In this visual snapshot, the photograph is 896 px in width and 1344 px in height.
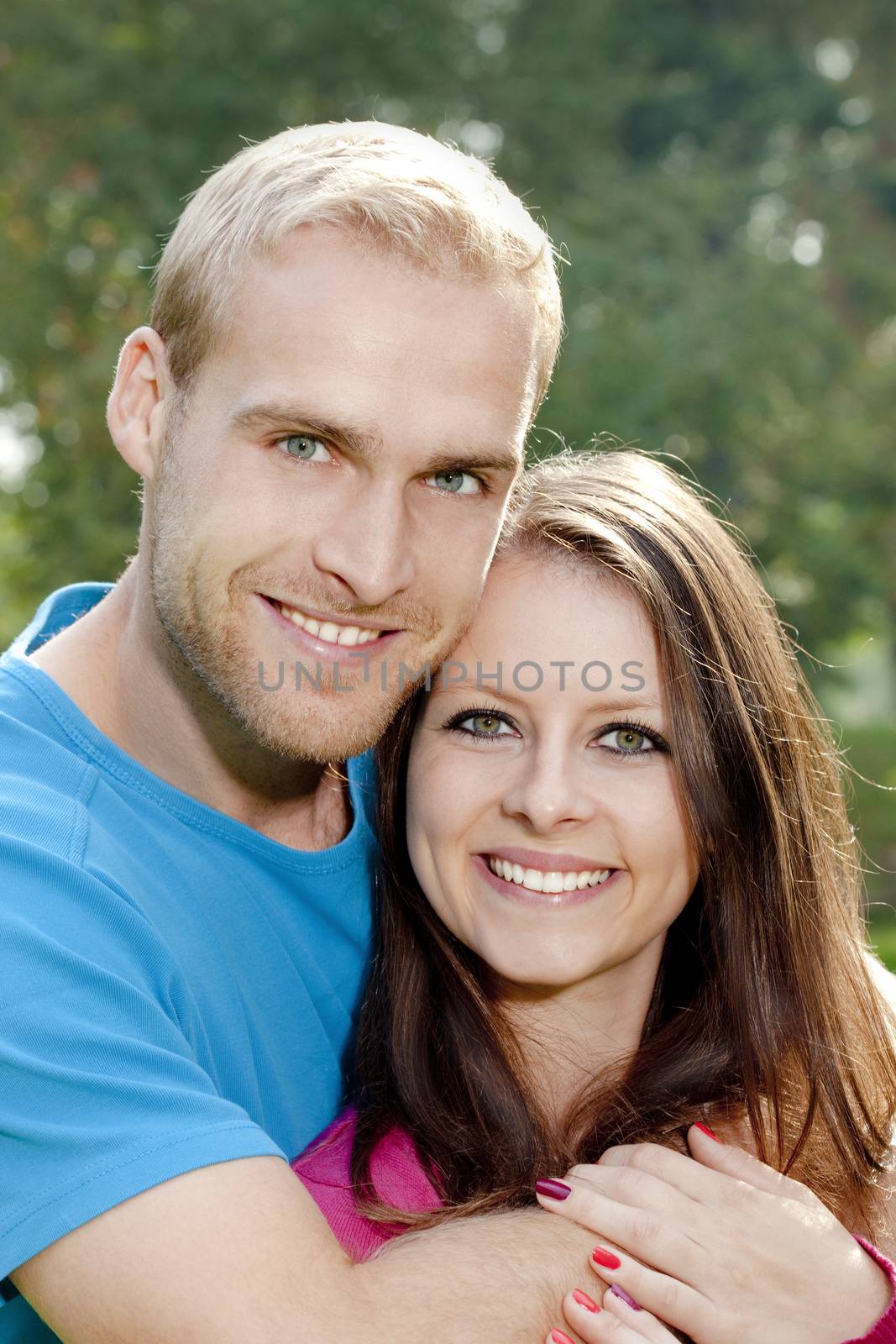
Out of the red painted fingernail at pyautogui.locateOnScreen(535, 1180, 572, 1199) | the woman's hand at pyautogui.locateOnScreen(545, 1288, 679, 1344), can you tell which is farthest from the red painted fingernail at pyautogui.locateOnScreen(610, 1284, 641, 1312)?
the red painted fingernail at pyautogui.locateOnScreen(535, 1180, 572, 1199)

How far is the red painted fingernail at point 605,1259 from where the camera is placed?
2.19 meters

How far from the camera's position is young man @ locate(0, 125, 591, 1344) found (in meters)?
1.88

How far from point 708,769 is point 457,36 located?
504 inches

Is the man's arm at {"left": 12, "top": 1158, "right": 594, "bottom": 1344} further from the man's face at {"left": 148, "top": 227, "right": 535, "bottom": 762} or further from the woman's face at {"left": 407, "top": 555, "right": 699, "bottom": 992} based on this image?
the man's face at {"left": 148, "top": 227, "right": 535, "bottom": 762}

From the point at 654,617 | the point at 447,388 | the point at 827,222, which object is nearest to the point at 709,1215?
the point at 654,617

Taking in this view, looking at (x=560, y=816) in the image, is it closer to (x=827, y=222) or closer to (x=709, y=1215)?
(x=709, y=1215)

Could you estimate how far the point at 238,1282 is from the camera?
1.83 m

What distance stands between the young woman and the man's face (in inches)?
6.8

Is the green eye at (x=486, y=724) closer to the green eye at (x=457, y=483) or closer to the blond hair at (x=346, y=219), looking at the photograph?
the green eye at (x=457, y=483)

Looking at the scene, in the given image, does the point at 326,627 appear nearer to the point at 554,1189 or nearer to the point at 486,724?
the point at 486,724

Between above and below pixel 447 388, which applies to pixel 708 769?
below

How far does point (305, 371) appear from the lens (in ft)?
7.85

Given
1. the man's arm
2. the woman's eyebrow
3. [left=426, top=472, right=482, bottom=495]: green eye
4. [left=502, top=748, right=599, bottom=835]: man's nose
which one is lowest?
the man's arm

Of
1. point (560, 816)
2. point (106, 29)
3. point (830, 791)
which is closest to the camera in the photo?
point (560, 816)
